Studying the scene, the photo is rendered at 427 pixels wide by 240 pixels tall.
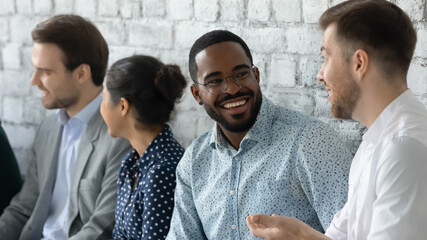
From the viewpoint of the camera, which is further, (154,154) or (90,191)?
(90,191)

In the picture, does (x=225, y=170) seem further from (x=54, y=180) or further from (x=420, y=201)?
(x=54, y=180)

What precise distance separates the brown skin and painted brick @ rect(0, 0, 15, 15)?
176 centimetres

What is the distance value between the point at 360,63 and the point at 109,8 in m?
1.78

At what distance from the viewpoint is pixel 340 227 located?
1776mm

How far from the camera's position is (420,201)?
1.45 meters

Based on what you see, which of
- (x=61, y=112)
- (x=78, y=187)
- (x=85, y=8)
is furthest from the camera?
(x=85, y=8)

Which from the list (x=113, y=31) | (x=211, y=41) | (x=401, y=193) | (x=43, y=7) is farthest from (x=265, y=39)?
(x=43, y=7)

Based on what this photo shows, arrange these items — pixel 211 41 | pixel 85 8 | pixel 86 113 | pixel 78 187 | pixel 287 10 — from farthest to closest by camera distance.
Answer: pixel 85 8 → pixel 86 113 → pixel 78 187 → pixel 287 10 → pixel 211 41

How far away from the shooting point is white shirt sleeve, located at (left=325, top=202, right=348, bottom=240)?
69.5 inches

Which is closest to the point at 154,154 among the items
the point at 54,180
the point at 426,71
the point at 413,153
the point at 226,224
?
the point at 226,224

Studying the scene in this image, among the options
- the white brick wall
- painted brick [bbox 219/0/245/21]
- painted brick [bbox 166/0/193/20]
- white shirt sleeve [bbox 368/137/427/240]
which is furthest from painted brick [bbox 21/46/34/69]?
white shirt sleeve [bbox 368/137/427/240]

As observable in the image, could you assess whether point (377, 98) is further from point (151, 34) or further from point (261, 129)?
point (151, 34)

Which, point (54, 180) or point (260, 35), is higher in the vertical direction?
point (260, 35)

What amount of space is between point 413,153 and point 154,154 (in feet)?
3.98
